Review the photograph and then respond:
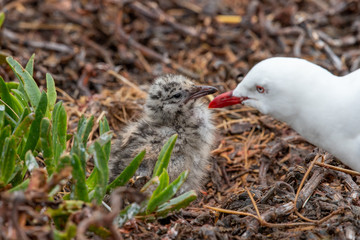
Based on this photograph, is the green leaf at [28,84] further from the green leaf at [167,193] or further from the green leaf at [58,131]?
the green leaf at [167,193]

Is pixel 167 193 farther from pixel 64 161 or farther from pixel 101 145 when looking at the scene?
pixel 64 161

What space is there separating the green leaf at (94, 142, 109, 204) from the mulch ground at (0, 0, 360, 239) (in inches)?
11.6

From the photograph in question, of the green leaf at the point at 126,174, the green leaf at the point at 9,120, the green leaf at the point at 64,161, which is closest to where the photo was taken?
the green leaf at the point at 64,161

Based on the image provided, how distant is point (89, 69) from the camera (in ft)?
19.8

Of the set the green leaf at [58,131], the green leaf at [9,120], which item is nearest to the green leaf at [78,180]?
the green leaf at [58,131]

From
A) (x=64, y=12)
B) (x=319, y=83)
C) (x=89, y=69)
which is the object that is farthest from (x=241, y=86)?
(x=64, y=12)

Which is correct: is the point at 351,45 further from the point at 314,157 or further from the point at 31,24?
the point at 31,24

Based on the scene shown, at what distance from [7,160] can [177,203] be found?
3.59 ft

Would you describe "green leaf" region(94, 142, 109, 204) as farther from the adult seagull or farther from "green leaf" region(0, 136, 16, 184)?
the adult seagull

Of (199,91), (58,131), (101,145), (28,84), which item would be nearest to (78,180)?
(101,145)

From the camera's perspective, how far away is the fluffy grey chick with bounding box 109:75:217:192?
13.9 feet

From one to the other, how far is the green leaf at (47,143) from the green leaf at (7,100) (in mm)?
535

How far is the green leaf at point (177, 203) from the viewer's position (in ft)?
10.7

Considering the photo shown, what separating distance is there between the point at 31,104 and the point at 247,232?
6.00ft
